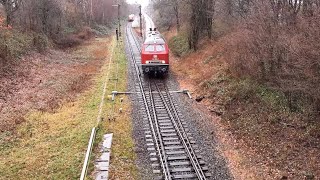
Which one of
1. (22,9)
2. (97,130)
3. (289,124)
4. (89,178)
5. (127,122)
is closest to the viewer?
(89,178)

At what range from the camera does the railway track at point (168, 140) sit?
11.4 metres

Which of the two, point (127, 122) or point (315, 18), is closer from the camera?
point (315, 18)

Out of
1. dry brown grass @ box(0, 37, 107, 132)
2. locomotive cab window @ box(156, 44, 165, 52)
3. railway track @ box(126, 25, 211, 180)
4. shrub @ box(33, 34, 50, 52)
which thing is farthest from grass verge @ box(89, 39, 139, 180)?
shrub @ box(33, 34, 50, 52)

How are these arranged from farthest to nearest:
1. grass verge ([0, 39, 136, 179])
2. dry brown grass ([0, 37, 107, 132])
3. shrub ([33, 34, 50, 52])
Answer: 1. shrub ([33, 34, 50, 52])
2. dry brown grass ([0, 37, 107, 132])
3. grass verge ([0, 39, 136, 179])

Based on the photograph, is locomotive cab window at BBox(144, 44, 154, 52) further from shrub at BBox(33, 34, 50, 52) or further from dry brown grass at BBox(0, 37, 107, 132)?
shrub at BBox(33, 34, 50, 52)

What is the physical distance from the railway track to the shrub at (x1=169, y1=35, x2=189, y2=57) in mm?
11433

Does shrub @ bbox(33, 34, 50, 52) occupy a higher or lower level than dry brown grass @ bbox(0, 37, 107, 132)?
higher

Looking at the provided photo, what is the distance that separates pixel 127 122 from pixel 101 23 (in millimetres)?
51941

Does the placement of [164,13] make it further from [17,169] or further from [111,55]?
[17,169]

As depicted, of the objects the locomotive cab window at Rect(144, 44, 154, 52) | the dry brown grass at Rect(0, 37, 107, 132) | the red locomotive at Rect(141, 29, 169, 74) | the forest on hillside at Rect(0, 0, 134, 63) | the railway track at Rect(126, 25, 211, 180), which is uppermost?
the forest on hillside at Rect(0, 0, 134, 63)

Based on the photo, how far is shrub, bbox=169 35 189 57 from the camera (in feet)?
104

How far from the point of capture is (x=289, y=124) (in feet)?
44.1

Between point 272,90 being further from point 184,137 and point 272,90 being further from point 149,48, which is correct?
point 149,48

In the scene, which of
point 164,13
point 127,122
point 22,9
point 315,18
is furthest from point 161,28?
point 315,18
